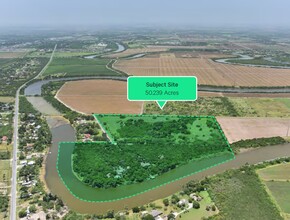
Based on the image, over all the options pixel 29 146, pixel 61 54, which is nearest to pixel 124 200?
pixel 29 146

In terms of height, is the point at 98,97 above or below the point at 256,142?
above

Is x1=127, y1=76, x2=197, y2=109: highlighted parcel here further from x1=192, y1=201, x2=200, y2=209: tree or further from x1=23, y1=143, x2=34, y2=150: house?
x1=23, y1=143, x2=34, y2=150: house

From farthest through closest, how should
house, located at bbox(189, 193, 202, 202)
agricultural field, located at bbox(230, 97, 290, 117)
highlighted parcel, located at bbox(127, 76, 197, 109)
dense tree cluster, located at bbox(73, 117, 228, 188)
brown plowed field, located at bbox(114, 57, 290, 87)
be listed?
brown plowed field, located at bbox(114, 57, 290, 87) < agricultural field, located at bbox(230, 97, 290, 117) < dense tree cluster, located at bbox(73, 117, 228, 188) < house, located at bbox(189, 193, 202, 202) < highlighted parcel, located at bbox(127, 76, 197, 109)

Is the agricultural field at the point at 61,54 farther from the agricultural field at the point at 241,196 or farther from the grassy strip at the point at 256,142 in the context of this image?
the agricultural field at the point at 241,196

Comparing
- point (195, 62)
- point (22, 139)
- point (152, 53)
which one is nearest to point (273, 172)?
point (22, 139)

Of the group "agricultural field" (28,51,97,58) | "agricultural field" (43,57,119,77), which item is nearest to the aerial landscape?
"agricultural field" (43,57,119,77)

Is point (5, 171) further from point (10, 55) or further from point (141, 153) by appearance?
point (10, 55)

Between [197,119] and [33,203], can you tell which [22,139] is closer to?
[33,203]
